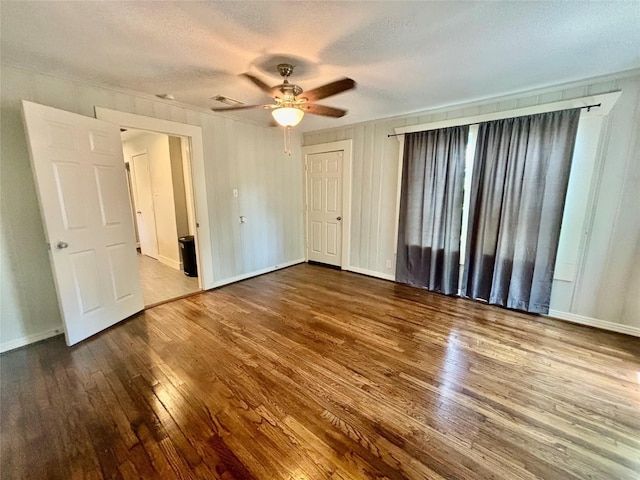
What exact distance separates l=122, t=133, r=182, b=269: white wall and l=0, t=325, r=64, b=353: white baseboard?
2219mm

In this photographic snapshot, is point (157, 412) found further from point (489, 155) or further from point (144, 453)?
point (489, 155)

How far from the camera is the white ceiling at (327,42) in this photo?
1539 mm

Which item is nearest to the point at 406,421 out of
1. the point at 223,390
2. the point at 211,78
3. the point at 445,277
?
the point at 223,390

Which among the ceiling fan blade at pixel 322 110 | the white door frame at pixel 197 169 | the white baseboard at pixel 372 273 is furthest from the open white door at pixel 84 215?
the white baseboard at pixel 372 273

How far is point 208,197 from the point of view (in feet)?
12.0

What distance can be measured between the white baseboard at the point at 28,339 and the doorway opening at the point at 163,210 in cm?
109

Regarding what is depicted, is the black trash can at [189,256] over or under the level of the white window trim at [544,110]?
under

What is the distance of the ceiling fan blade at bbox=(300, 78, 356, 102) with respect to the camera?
180cm

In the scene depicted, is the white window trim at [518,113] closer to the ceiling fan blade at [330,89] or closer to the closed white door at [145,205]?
the ceiling fan blade at [330,89]

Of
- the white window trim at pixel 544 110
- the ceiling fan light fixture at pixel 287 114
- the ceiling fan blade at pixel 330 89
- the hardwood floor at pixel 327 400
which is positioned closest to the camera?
the hardwood floor at pixel 327 400

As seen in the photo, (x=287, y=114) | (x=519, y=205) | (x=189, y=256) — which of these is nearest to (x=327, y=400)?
(x=287, y=114)

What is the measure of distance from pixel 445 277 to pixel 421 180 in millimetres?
1338

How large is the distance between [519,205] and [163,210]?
215 inches

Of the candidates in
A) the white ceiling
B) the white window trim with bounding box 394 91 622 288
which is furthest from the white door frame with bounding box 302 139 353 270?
the white ceiling
